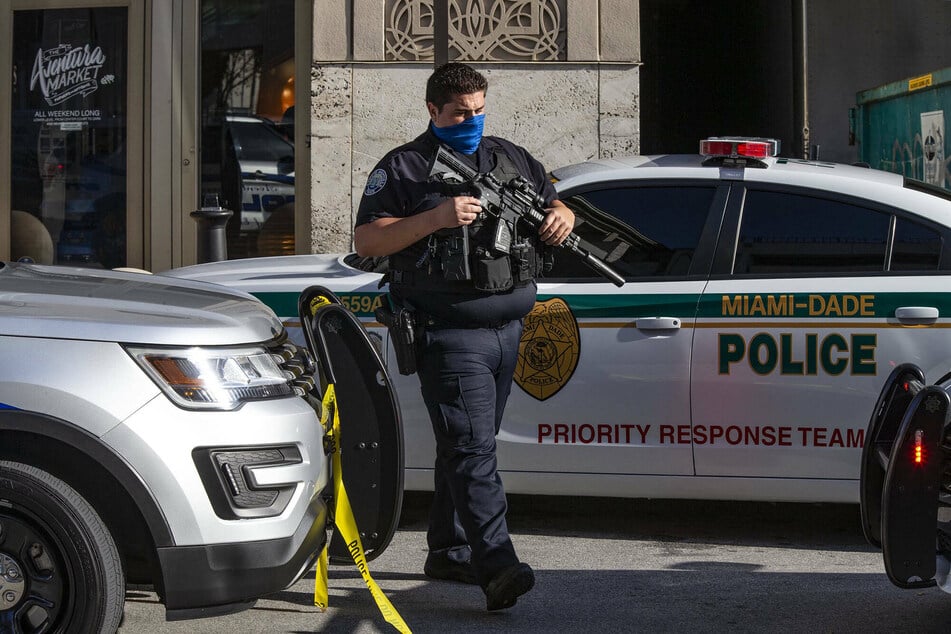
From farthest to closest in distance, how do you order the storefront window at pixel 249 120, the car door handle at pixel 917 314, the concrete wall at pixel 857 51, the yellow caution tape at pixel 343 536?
the concrete wall at pixel 857 51 → the storefront window at pixel 249 120 → the car door handle at pixel 917 314 → the yellow caution tape at pixel 343 536

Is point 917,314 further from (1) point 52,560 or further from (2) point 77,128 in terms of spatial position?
(2) point 77,128

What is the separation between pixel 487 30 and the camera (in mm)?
9844

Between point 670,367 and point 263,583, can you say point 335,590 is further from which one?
point 670,367

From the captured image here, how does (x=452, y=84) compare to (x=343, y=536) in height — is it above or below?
above

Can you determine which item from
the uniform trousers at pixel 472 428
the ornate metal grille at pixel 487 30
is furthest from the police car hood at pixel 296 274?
the ornate metal grille at pixel 487 30

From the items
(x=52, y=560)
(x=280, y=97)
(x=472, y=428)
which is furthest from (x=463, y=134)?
(x=280, y=97)

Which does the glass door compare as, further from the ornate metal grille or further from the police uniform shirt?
the police uniform shirt

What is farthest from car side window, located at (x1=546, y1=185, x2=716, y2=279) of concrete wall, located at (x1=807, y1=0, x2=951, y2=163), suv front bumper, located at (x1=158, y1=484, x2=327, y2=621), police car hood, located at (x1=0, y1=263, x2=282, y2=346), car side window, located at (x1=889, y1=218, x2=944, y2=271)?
concrete wall, located at (x1=807, y1=0, x2=951, y2=163)

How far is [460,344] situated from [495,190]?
0.52m

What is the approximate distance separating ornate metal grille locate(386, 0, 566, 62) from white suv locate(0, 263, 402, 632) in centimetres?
641

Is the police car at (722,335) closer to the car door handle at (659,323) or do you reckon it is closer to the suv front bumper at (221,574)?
the car door handle at (659,323)

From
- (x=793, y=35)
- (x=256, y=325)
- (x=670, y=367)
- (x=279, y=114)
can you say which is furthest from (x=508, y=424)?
(x=793, y=35)

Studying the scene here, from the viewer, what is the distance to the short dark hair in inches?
174

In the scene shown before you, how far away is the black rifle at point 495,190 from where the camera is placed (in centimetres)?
432
